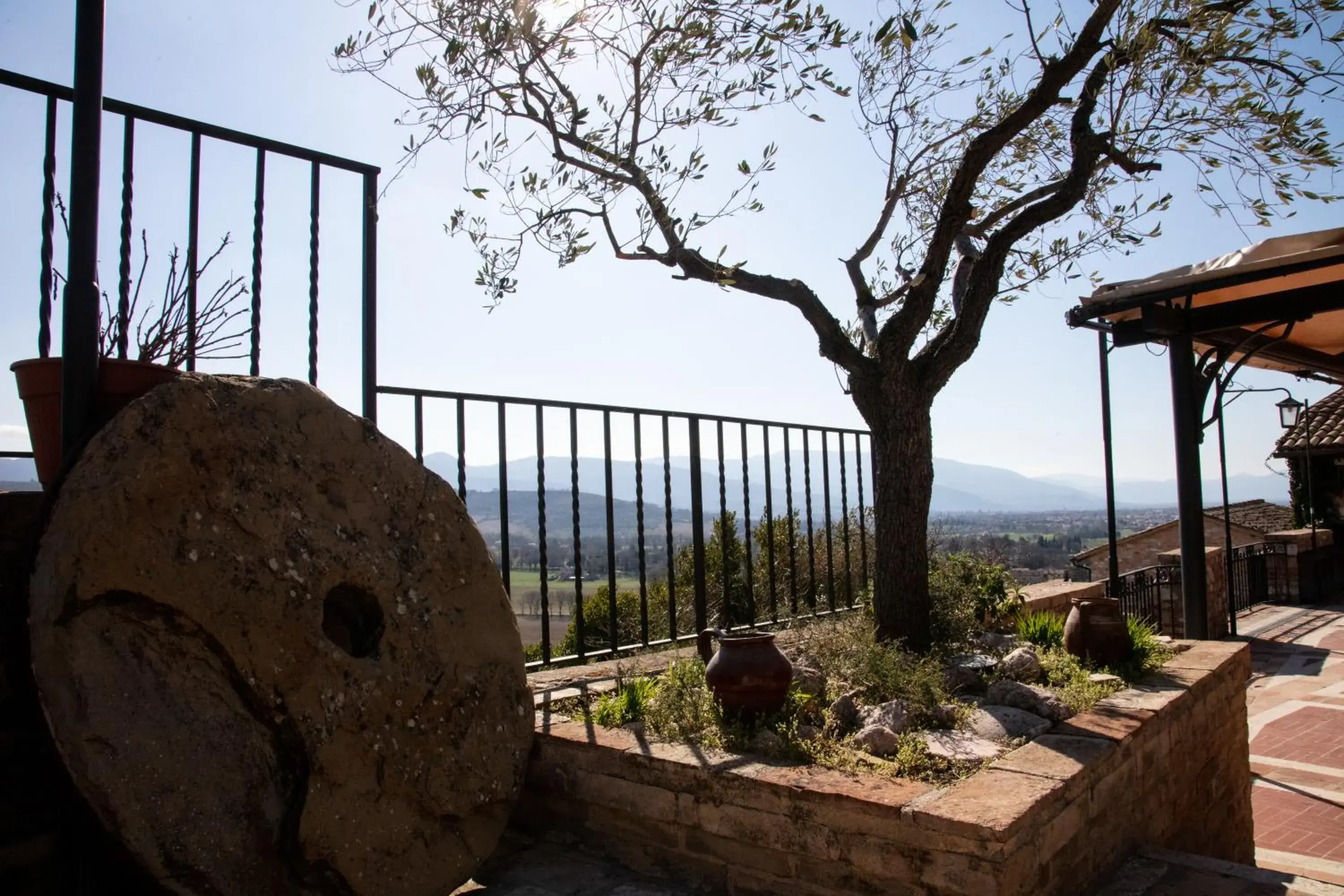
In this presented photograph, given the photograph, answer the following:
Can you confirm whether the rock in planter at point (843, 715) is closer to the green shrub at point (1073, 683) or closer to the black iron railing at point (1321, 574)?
the green shrub at point (1073, 683)

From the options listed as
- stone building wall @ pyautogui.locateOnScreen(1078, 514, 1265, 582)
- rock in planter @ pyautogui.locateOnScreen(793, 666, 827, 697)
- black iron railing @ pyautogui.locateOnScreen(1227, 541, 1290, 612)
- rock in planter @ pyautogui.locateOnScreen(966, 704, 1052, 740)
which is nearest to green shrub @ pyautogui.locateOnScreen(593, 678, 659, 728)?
rock in planter @ pyautogui.locateOnScreen(793, 666, 827, 697)

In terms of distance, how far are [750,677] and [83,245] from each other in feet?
8.62

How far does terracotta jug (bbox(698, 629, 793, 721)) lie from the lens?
3277 mm

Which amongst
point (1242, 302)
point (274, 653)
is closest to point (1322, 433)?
point (1242, 302)

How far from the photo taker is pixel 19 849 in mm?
2104

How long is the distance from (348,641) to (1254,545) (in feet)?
49.6

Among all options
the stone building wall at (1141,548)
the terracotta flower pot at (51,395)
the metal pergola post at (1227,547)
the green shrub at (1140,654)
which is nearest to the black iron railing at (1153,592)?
the metal pergola post at (1227,547)

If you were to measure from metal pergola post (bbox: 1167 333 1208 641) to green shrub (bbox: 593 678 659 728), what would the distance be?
4039 mm

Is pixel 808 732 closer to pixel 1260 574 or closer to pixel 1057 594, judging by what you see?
pixel 1057 594

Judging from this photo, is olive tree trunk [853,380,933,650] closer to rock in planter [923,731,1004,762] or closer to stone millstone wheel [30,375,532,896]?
rock in planter [923,731,1004,762]

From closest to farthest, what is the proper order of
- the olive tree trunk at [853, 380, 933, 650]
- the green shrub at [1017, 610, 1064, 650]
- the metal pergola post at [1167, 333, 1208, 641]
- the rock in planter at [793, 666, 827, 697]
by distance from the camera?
the rock in planter at [793, 666, 827, 697] → the olive tree trunk at [853, 380, 933, 650] → the green shrub at [1017, 610, 1064, 650] → the metal pergola post at [1167, 333, 1208, 641]

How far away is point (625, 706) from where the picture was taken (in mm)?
3525

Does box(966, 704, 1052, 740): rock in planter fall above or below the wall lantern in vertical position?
below

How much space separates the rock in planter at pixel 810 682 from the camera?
376cm
